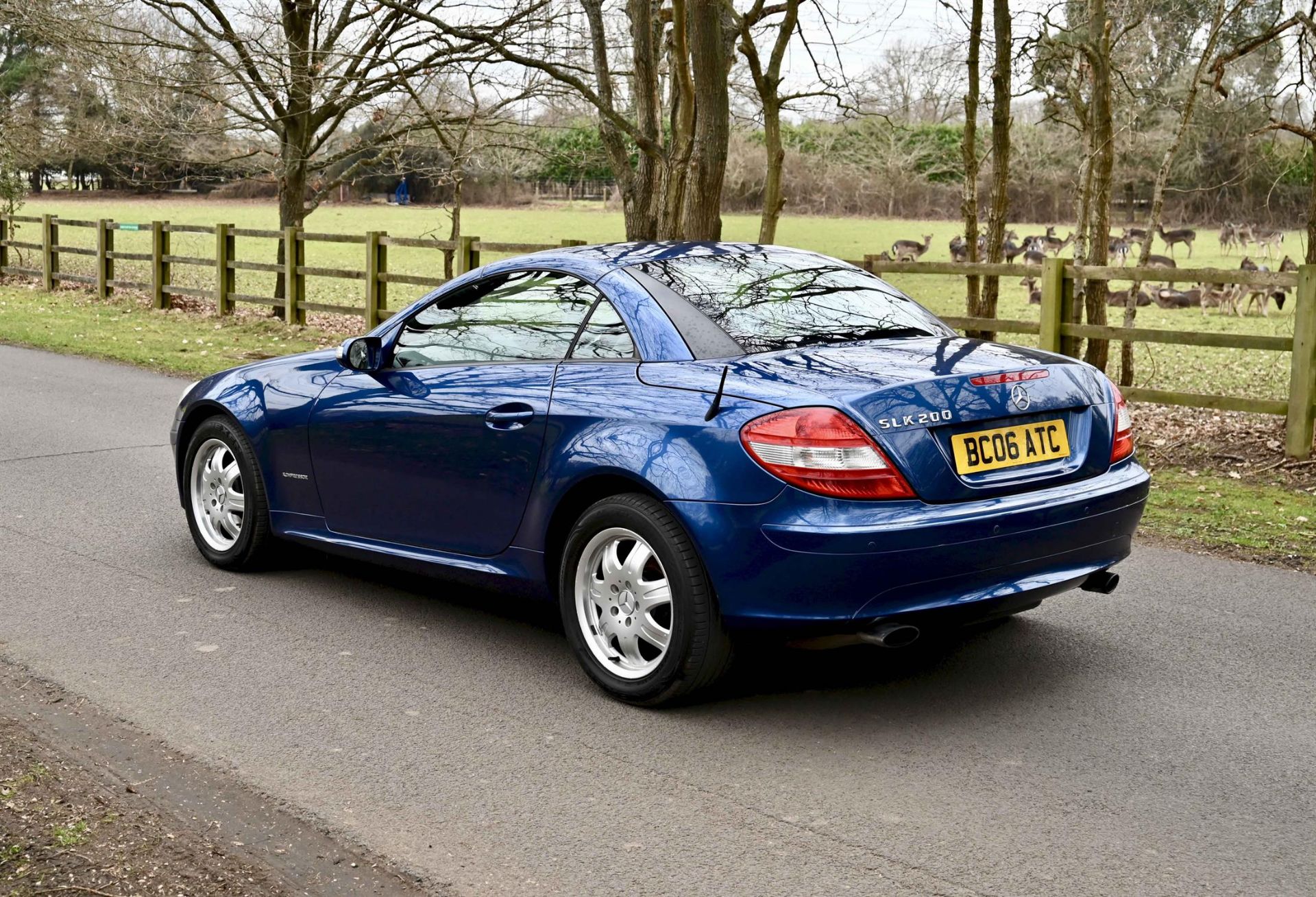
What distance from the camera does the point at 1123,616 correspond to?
600 centimetres

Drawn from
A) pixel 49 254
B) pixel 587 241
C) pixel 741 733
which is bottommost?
pixel 741 733

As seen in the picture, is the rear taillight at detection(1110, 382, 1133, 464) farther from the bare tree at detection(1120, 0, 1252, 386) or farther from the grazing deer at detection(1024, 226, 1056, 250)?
the grazing deer at detection(1024, 226, 1056, 250)

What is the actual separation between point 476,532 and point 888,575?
1.73 meters

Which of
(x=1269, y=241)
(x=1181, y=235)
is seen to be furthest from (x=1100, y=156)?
(x=1181, y=235)

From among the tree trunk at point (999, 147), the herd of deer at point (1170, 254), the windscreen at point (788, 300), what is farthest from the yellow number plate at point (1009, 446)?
the herd of deer at point (1170, 254)

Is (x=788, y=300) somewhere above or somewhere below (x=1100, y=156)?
below

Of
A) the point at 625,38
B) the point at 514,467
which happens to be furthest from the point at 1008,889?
the point at 625,38

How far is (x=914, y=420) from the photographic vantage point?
4.44 m

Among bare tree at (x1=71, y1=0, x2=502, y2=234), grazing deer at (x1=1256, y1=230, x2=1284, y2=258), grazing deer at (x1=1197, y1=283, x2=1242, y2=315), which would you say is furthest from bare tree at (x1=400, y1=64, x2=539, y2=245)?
grazing deer at (x1=1256, y1=230, x2=1284, y2=258)

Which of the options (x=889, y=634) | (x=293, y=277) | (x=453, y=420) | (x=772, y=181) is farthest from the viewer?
(x=293, y=277)

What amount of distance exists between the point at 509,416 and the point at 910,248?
109ft

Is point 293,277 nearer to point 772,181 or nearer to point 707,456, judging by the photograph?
point 772,181

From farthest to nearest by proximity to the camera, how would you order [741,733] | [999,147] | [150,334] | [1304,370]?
1. [150,334]
2. [999,147]
3. [1304,370]
4. [741,733]

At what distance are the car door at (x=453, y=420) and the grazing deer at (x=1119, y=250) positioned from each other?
31.8 meters
